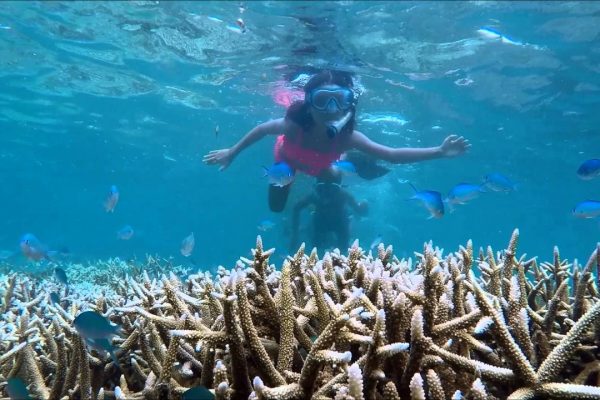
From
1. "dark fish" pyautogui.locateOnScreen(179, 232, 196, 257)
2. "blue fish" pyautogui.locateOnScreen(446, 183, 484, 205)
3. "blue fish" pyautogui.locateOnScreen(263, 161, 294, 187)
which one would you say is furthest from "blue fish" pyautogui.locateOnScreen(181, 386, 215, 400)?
"dark fish" pyautogui.locateOnScreen(179, 232, 196, 257)

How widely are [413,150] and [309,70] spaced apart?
10.8 m

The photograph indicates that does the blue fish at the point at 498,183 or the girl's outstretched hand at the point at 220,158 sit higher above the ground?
the blue fish at the point at 498,183

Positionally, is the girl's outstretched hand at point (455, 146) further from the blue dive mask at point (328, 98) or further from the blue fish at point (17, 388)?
the blue fish at point (17, 388)

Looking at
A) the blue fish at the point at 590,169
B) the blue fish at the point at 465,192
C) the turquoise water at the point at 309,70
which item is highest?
the turquoise water at the point at 309,70

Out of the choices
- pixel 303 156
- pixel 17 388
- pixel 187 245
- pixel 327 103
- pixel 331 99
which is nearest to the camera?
pixel 17 388

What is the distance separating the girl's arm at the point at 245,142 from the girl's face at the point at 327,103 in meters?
0.91

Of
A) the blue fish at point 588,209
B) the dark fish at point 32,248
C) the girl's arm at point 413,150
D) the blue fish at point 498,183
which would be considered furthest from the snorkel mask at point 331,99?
the dark fish at point 32,248

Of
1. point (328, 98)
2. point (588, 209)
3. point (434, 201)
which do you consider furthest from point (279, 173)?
point (588, 209)

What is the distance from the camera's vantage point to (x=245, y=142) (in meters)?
A: 9.26

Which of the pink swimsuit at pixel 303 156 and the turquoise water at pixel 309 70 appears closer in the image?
the pink swimsuit at pixel 303 156

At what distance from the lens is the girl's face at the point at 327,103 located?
882 cm

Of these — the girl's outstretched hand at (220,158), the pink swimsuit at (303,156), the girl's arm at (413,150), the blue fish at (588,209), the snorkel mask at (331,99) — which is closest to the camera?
the blue fish at (588,209)

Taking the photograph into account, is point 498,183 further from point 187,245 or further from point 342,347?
point 187,245

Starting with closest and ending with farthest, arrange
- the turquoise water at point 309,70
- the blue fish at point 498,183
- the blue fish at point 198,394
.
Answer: the blue fish at point 198,394
the blue fish at point 498,183
the turquoise water at point 309,70
